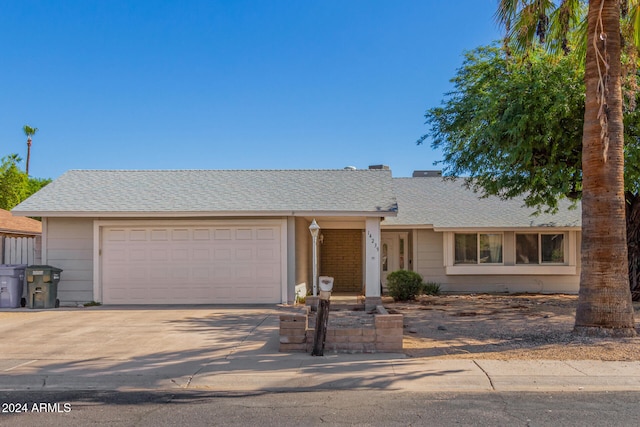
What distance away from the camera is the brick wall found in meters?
22.3

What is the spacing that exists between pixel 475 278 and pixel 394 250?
124 inches

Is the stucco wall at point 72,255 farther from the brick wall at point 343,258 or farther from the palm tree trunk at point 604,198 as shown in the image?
the palm tree trunk at point 604,198

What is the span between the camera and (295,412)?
6.18m

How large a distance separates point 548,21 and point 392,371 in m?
8.20

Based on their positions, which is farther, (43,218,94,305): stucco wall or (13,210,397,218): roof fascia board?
(43,218,94,305): stucco wall

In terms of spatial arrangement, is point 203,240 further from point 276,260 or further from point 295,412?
point 295,412

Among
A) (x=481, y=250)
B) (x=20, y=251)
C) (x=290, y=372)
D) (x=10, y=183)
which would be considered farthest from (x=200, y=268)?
(x=10, y=183)

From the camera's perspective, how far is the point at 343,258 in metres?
22.4

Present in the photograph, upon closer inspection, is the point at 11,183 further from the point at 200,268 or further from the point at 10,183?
the point at 200,268

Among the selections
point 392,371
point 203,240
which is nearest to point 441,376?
point 392,371

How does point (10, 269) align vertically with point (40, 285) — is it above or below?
above

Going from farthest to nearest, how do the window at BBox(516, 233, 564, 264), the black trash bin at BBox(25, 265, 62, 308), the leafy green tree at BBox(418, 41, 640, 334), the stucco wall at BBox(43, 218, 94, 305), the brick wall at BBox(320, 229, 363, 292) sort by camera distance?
the brick wall at BBox(320, 229, 363, 292), the window at BBox(516, 233, 564, 264), the stucco wall at BBox(43, 218, 94, 305), the black trash bin at BBox(25, 265, 62, 308), the leafy green tree at BBox(418, 41, 640, 334)

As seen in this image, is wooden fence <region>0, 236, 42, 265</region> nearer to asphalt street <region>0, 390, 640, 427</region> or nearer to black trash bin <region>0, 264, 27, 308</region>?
black trash bin <region>0, 264, 27, 308</region>

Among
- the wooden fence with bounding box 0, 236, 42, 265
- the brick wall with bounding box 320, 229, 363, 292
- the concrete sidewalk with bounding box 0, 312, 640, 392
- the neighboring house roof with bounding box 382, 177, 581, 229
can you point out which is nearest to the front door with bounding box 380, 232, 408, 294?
the neighboring house roof with bounding box 382, 177, 581, 229
